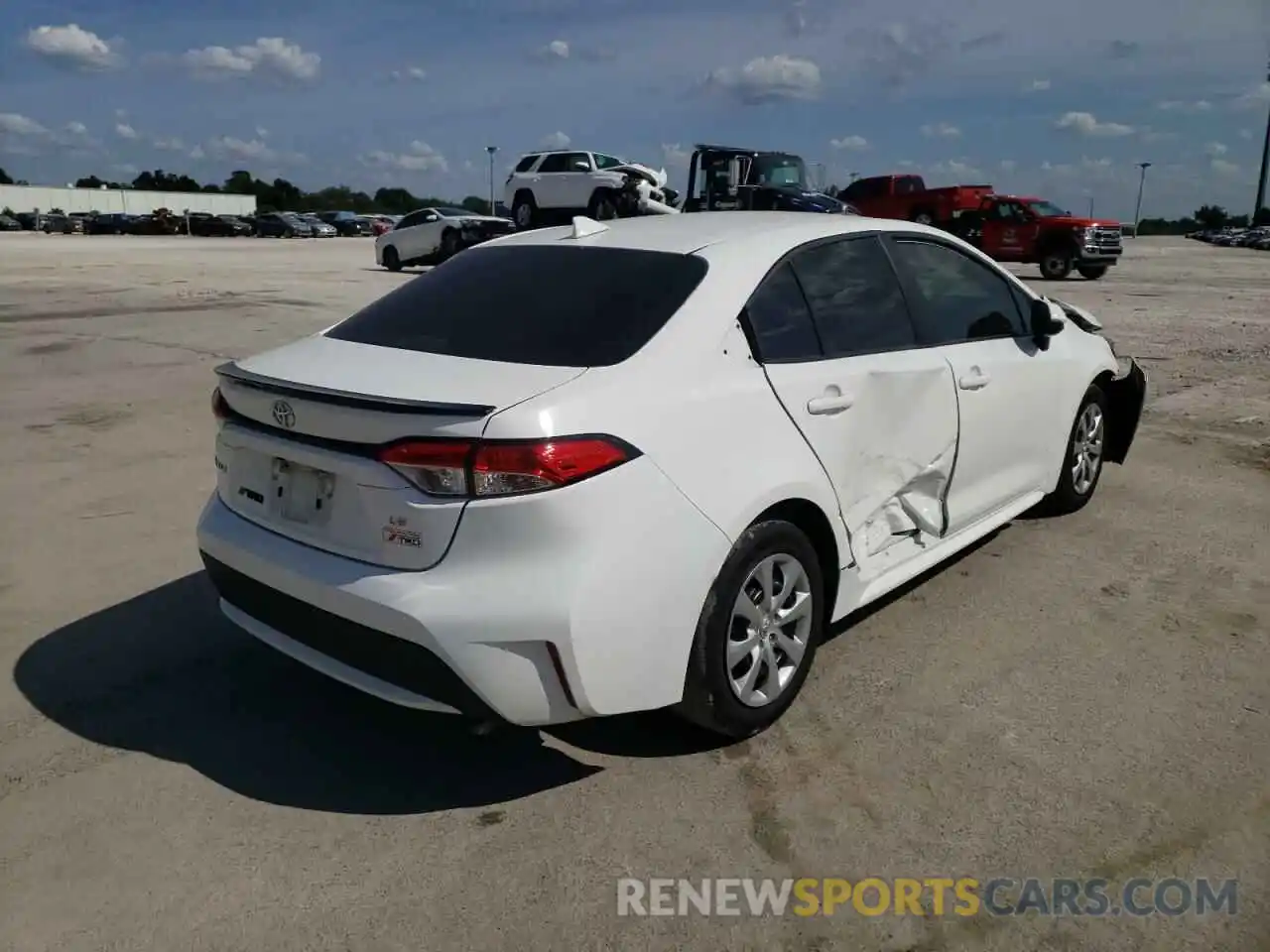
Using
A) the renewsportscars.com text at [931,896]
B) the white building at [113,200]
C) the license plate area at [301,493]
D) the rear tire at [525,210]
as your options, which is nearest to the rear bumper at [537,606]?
the license plate area at [301,493]

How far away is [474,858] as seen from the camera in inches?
109

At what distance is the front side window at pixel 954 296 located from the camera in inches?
168

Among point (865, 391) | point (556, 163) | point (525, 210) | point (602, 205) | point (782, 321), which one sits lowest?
point (865, 391)

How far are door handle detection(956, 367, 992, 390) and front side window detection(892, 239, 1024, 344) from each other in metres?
0.15

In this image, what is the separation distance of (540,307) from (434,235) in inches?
872

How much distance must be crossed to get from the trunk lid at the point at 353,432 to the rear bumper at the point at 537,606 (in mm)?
81

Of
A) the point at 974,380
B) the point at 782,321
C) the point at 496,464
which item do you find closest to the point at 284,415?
the point at 496,464

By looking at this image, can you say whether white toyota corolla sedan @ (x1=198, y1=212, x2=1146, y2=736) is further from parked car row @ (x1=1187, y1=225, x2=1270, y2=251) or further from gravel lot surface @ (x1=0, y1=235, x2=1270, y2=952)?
parked car row @ (x1=1187, y1=225, x2=1270, y2=251)

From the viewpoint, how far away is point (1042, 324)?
4938 millimetres

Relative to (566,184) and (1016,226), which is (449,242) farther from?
(1016,226)

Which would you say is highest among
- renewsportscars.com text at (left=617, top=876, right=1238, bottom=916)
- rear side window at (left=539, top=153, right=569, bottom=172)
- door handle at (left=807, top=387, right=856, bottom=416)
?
rear side window at (left=539, top=153, right=569, bottom=172)

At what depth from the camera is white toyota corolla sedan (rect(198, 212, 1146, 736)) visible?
2729 mm

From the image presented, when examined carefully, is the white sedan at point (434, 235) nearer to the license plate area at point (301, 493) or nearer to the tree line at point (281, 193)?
the license plate area at point (301, 493)

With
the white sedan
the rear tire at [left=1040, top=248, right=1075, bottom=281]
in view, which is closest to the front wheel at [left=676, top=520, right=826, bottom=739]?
the white sedan
